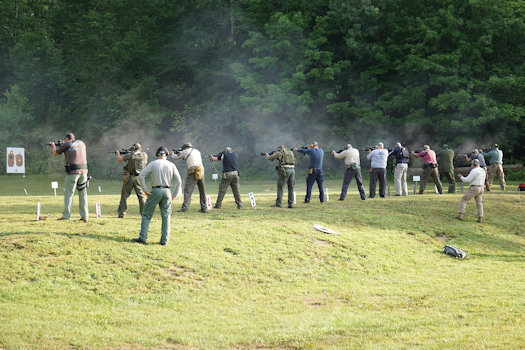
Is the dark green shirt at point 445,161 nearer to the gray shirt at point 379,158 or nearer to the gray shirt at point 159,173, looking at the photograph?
the gray shirt at point 379,158

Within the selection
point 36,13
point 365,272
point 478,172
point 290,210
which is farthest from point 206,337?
point 36,13

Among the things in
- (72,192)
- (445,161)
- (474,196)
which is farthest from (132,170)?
(445,161)

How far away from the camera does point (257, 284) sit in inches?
534

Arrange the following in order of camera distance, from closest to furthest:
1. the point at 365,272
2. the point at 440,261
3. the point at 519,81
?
the point at 365,272, the point at 440,261, the point at 519,81

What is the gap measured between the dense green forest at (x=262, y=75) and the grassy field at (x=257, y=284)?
2896 cm

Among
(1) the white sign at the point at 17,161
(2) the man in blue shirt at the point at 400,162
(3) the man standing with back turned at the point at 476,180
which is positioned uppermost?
(1) the white sign at the point at 17,161

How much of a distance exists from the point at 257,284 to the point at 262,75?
4284cm

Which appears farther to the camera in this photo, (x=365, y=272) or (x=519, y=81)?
(x=519, y=81)

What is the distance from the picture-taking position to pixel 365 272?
15648 mm

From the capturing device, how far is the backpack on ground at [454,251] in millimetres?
18203

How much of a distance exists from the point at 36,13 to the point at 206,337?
77.3m

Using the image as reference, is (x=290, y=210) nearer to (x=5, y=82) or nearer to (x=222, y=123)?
(x=222, y=123)

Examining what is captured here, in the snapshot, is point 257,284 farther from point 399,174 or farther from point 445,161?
point 445,161

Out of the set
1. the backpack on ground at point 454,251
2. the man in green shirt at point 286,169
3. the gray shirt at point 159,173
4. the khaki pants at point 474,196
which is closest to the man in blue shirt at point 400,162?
the khaki pants at point 474,196
